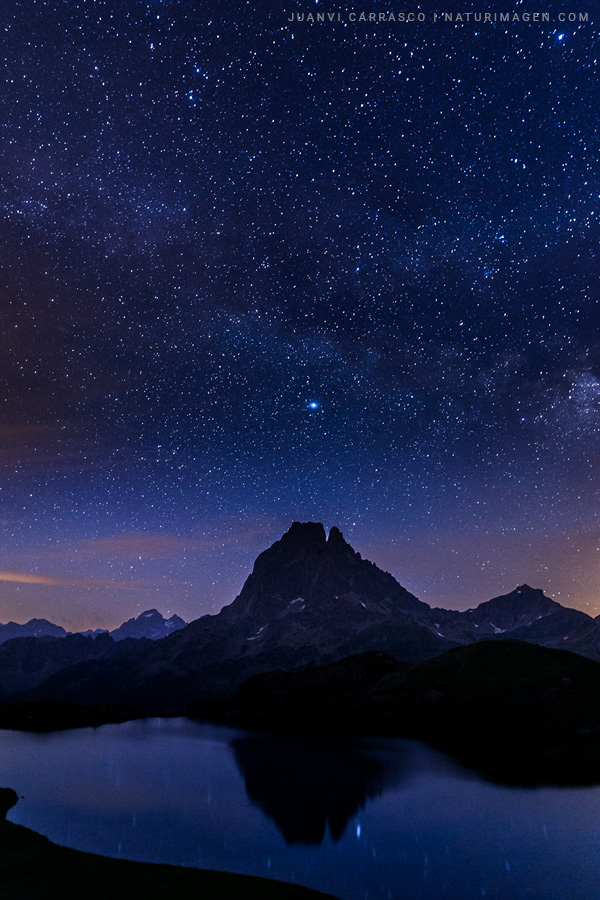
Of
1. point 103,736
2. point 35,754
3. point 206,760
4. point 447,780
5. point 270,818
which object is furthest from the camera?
point 103,736

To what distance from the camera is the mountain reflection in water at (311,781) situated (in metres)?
55.5

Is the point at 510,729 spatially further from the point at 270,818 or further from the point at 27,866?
the point at 27,866

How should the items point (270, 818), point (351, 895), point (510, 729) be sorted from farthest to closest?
point (510, 729) → point (270, 818) → point (351, 895)

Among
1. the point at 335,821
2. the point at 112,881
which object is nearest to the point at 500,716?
the point at 335,821

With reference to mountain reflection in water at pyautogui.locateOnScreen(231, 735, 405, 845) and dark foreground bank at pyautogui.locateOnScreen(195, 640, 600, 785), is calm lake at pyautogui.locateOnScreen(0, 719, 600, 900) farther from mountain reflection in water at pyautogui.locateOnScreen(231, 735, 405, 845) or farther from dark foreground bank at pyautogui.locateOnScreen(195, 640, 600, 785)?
dark foreground bank at pyautogui.locateOnScreen(195, 640, 600, 785)

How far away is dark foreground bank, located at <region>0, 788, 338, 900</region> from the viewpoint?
36.2 metres

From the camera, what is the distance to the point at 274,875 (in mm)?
40875

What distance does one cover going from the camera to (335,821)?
55719mm

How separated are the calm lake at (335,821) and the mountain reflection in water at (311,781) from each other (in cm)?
28

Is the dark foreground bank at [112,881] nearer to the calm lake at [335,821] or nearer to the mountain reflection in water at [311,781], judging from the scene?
the calm lake at [335,821]

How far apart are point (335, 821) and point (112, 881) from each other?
83.3ft

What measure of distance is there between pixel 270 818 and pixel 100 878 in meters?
22.6

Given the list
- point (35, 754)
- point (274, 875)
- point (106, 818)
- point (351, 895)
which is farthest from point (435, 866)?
point (35, 754)

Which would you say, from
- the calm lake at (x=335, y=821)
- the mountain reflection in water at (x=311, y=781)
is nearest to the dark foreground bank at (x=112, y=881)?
the calm lake at (x=335, y=821)
